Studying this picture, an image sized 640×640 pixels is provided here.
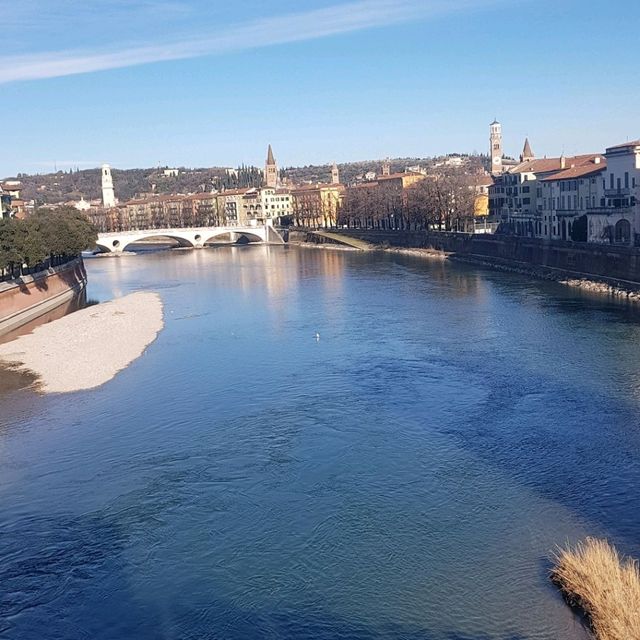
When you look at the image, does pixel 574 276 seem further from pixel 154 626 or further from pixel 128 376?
pixel 154 626

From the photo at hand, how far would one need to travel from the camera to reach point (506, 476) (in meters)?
14.6

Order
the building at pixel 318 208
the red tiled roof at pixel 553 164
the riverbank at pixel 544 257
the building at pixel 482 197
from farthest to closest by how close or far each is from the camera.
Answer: the building at pixel 318 208
the building at pixel 482 197
the red tiled roof at pixel 553 164
the riverbank at pixel 544 257

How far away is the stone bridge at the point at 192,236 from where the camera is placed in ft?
254

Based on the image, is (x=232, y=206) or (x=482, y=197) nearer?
(x=482, y=197)

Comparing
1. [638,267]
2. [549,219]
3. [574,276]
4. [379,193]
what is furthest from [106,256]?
[638,267]

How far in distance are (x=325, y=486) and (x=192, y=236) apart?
70.5m

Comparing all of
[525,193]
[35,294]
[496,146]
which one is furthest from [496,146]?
[35,294]

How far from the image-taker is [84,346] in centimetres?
2809

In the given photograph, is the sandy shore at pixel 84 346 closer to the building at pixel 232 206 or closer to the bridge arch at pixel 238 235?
the bridge arch at pixel 238 235

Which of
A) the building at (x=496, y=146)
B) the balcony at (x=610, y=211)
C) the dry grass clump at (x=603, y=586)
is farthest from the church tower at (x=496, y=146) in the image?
the dry grass clump at (x=603, y=586)

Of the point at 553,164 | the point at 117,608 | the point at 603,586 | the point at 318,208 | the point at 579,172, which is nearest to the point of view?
the point at 603,586

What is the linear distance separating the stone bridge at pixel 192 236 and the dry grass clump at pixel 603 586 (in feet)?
229

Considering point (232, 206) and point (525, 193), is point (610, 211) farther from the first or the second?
point (232, 206)

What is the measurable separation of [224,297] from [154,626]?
106 feet
